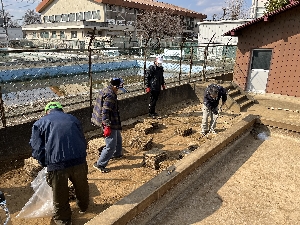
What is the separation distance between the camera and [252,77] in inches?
465

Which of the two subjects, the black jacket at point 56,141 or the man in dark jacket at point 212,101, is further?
the man in dark jacket at point 212,101

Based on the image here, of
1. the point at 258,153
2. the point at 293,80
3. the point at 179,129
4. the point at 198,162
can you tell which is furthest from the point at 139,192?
the point at 293,80

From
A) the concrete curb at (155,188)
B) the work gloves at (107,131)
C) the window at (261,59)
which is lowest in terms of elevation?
the concrete curb at (155,188)

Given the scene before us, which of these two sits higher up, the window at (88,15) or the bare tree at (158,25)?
the window at (88,15)

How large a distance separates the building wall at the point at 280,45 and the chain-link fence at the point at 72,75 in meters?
2.00

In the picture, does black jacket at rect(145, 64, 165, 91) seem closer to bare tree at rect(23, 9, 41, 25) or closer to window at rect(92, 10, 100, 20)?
window at rect(92, 10, 100, 20)

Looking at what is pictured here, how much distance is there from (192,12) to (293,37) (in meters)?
42.8

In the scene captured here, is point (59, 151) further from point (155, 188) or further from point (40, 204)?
point (155, 188)

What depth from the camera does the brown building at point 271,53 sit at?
33.7 ft

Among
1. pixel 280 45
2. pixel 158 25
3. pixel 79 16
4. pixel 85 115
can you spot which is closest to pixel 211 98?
pixel 85 115

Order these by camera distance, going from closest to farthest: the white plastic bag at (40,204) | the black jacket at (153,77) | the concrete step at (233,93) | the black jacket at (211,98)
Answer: the white plastic bag at (40,204) < the black jacket at (211,98) < the black jacket at (153,77) < the concrete step at (233,93)

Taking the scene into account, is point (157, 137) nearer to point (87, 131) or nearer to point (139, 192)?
point (87, 131)

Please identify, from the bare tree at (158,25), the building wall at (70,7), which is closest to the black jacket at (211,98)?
the bare tree at (158,25)

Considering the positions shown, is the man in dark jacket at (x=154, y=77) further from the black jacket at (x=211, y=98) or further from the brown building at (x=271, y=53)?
the brown building at (x=271, y=53)
